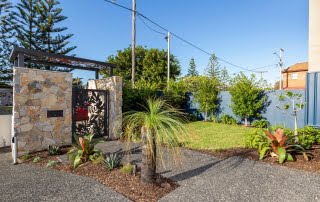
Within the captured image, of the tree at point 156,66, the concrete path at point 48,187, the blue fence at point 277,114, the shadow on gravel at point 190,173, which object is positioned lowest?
the concrete path at point 48,187

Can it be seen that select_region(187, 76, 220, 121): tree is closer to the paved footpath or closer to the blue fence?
the blue fence

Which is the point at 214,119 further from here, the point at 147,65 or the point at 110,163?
the point at 147,65

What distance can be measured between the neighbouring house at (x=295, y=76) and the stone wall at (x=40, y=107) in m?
28.8

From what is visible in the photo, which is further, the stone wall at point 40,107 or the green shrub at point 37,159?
the stone wall at point 40,107

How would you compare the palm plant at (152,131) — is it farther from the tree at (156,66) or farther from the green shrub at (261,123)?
the tree at (156,66)

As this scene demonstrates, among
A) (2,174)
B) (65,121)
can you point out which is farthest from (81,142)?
(65,121)

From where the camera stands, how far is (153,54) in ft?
68.4

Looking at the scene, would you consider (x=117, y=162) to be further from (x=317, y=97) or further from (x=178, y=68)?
(x=178, y=68)

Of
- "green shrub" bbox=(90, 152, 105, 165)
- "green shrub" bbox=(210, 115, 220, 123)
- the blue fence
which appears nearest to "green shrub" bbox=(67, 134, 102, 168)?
"green shrub" bbox=(90, 152, 105, 165)

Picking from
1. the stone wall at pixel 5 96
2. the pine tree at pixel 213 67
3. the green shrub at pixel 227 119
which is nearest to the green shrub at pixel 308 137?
the green shrub at pixel 227 119

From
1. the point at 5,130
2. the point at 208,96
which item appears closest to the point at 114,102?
the point at 5,130

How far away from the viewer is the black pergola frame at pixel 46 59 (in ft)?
16.1

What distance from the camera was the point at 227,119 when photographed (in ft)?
32.1

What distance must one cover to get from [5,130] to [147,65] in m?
15.8
